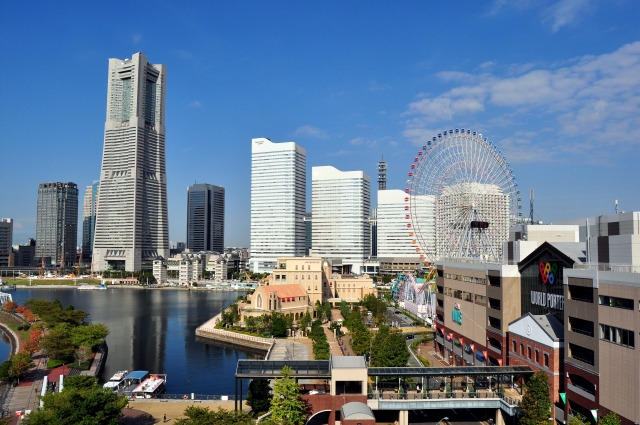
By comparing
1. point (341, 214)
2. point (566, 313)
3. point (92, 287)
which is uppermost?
point (341, 214)

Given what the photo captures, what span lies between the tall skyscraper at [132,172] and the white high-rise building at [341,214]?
168ft

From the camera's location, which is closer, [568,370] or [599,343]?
[599,343]

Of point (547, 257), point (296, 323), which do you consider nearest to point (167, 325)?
point (296, 323)

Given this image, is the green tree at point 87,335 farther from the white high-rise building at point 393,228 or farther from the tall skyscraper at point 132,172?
the tall skyscraper at point 132,172

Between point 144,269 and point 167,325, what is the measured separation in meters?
96.7

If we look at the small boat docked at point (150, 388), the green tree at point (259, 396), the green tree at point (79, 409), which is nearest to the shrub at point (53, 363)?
the small boat docked at point (150, 388)

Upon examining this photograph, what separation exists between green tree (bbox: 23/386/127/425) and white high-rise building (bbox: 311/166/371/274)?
122m

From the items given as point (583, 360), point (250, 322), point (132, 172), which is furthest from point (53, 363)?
point (132, 172)

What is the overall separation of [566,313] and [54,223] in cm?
19426

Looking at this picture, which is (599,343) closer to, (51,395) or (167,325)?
(51,395)

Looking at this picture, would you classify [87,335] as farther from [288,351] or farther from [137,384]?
[288,351]

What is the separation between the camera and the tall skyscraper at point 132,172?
155 m

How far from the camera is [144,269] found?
158 metres

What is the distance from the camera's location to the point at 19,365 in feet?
112
